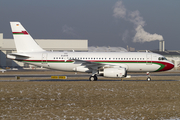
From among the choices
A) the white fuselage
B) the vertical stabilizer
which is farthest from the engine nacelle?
the vertical stabilizer

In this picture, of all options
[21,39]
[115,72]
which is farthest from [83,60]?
[21,39]

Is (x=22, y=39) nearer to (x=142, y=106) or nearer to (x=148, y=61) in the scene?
(x=148, y=61)

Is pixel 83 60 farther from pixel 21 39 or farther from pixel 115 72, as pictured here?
pixel 21 39

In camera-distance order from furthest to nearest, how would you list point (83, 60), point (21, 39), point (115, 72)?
point (21, 39)
point (83, 60)
point (115, 72)

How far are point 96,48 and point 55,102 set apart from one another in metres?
103

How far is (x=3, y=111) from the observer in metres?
14.3

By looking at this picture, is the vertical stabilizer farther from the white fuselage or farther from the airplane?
the white fuselage

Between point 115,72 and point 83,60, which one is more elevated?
point 83,60

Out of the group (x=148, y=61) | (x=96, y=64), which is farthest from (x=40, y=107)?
(x=148, y=61)

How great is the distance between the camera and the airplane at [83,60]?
35594 mm

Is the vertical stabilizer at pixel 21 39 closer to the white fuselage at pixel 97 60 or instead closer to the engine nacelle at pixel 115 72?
the white fuselage at pixel 97 60

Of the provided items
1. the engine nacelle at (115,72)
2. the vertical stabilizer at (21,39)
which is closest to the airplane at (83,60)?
the vertical stabilizer at (21,39)

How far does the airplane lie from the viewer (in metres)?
35.6

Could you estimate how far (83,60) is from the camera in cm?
3591
